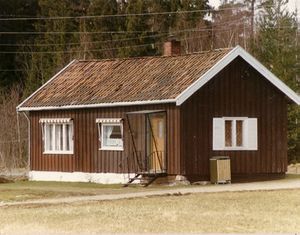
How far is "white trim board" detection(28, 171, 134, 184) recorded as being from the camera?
36.0m

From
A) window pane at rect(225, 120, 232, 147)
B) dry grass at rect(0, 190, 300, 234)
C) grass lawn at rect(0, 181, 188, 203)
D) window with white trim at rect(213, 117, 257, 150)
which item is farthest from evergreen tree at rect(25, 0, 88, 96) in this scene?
dry grass at rect(0, 190, 300, 234)

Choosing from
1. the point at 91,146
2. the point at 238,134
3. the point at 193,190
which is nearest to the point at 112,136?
the point at 91,146

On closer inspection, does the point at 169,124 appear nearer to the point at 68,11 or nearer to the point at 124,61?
the point at 124,61

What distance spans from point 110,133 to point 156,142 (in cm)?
258

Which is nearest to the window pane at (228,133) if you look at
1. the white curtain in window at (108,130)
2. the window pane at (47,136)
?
the white curtain in window at (108,130)

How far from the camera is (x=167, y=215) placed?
21.9m

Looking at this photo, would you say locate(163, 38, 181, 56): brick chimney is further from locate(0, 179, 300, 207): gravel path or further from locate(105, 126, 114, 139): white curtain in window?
locate(0, 179, 300, 207): gravel path

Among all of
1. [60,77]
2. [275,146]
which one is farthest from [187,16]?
[275,146]

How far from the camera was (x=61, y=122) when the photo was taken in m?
38.6

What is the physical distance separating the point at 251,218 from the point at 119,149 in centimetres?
1547

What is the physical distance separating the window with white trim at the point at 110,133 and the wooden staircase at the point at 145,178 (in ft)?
6.26

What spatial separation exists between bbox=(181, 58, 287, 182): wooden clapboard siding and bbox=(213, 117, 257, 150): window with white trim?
0.20 meters

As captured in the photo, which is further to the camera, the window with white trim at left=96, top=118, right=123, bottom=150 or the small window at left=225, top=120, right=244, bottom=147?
the window with white trim at left=96, top=118, right=123, bottom=150

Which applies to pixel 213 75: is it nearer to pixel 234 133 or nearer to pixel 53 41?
pixel 234 133
